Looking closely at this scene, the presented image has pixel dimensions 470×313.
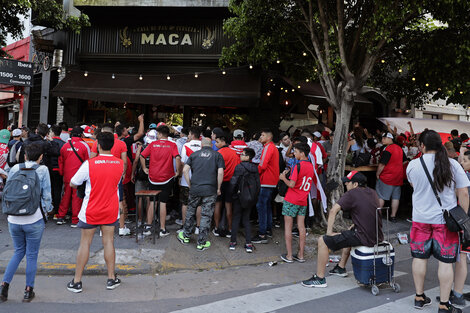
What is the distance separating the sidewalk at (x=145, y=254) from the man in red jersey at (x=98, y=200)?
0.91 metres

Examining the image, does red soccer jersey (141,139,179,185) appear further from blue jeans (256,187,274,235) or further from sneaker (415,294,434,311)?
sneaker (415,294,434,311)

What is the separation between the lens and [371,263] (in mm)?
Answer: 4871

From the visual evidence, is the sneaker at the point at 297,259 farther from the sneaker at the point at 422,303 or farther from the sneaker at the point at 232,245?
the sneaker at the point at 422,303

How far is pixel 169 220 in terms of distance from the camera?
8.27 meters

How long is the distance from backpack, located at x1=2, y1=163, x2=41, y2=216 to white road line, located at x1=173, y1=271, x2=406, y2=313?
2121 millimetres

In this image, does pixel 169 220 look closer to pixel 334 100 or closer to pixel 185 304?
pixel 185 304

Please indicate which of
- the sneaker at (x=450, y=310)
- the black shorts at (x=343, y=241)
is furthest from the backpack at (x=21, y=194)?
the sneaker at (x=450, y=310)

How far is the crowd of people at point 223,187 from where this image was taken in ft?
14.4

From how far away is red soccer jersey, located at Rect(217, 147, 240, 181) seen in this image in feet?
23.5

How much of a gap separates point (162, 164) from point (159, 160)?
0.09 meters

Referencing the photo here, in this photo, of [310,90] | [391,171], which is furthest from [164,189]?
[310,90]

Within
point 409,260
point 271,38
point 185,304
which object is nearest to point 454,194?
point 409,260

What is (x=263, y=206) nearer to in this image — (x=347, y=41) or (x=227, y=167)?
(x=227, y=167)

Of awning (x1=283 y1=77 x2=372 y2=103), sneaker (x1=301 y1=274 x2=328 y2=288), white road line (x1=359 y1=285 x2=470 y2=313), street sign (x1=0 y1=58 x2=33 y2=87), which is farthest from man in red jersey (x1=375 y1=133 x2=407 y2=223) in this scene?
street sign (x1=0 y1=58 x2=33 y2=87)
